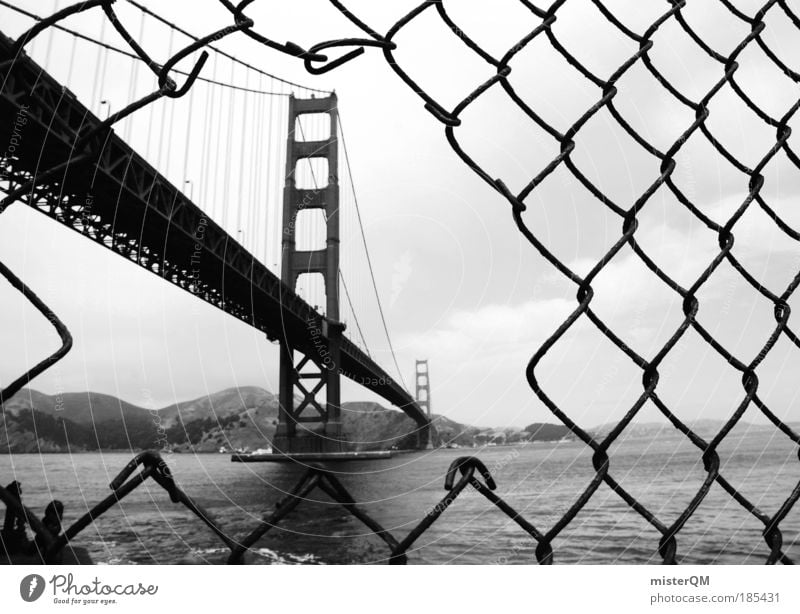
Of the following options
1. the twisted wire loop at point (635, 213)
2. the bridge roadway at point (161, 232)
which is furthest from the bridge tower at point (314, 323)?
the twisted wire loop at point (635, 213)

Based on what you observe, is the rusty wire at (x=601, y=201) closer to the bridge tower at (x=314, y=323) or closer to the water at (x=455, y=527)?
the water at (x=455, y=527)

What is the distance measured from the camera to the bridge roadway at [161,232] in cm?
Result: 334

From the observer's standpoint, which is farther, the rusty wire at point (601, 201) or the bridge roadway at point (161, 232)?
the bridge roadway at point (161, 232)

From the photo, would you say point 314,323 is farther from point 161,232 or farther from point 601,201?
point 601,201

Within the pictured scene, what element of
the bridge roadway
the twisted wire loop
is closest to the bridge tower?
the bridge roadway

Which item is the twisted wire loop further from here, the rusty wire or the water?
the water

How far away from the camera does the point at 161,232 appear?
222 inches
